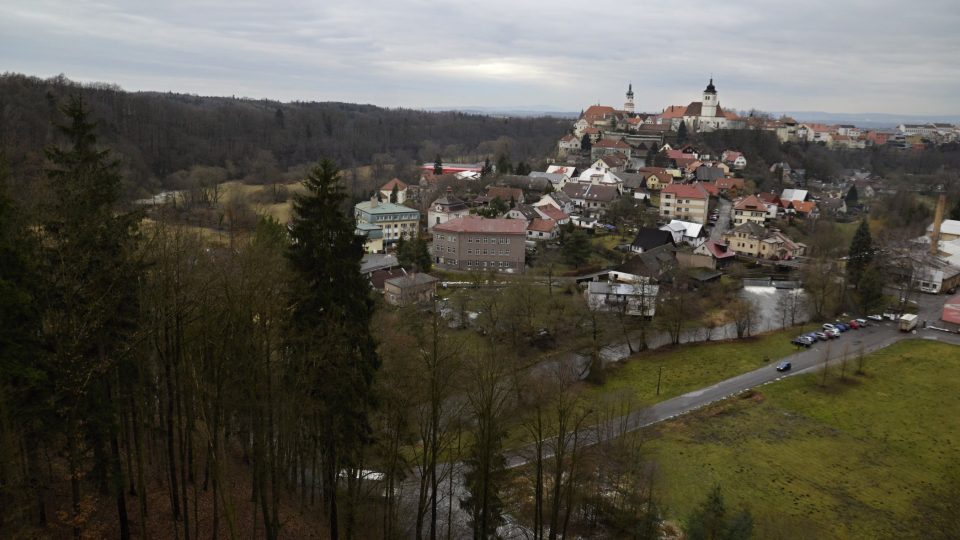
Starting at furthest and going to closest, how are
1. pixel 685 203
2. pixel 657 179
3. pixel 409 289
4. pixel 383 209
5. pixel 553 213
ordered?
pixel 657 179 < pixel 685 203 < pixel 553 213 < pixel 383 209 < pixel 409 289

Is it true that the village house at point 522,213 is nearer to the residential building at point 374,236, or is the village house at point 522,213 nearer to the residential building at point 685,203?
the residential building at point 374,236

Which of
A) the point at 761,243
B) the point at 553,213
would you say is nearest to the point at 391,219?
the point at 553,213

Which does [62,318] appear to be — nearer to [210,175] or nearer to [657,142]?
[210,175]

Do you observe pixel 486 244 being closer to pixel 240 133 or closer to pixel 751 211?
pixel 751 211

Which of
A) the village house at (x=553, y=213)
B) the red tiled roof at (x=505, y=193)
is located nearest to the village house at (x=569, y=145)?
the red tiled roof at (x=505, y=193)

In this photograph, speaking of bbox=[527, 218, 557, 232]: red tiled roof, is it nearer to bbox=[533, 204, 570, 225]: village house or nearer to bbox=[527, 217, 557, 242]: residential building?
bbox=[527, 217, 557, 242]: residential building

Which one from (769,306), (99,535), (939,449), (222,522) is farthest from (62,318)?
(769,306)
